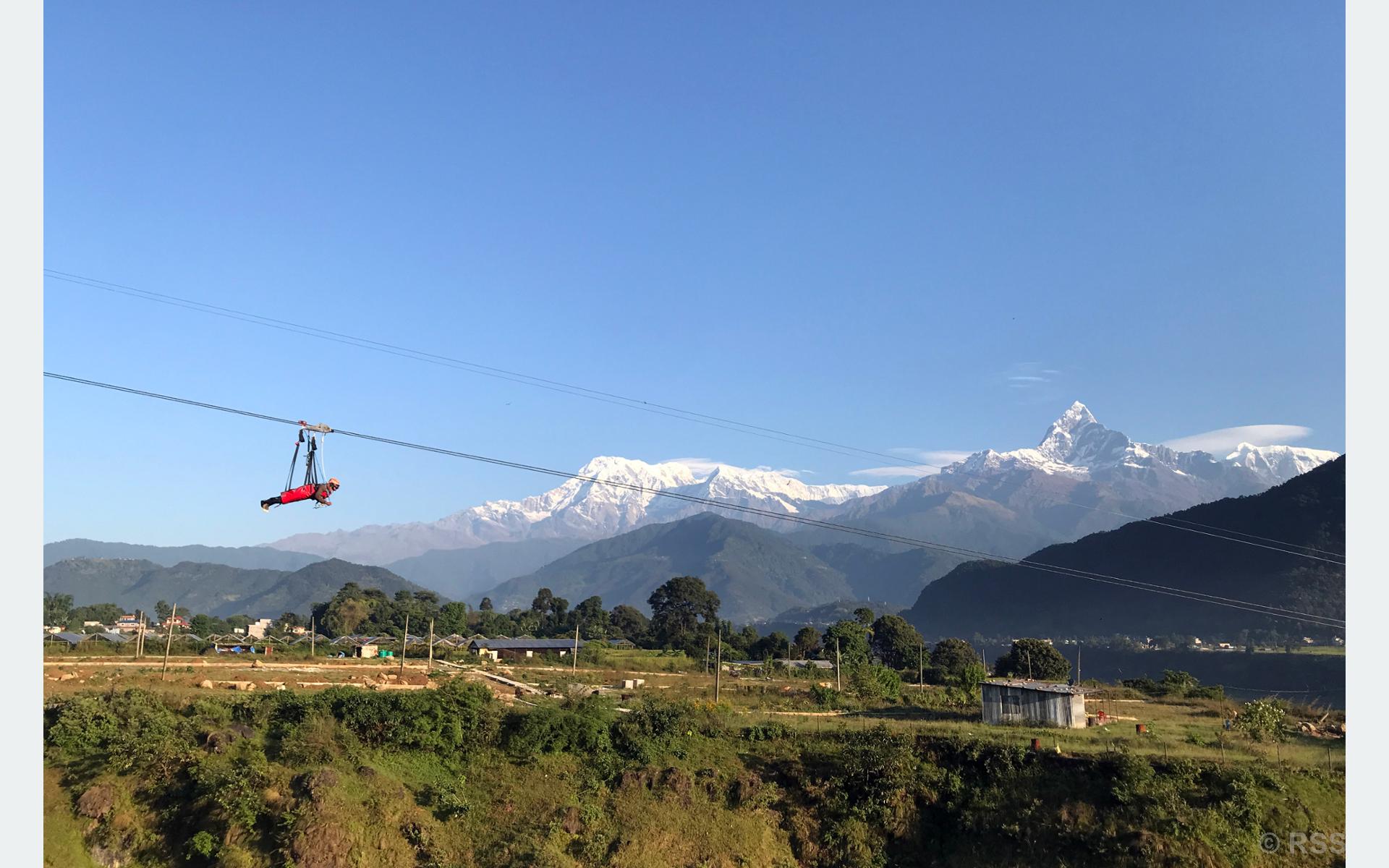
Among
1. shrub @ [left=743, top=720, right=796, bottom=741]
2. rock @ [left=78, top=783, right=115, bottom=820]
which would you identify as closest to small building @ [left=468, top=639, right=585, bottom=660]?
shrub @ [left=743, top=720, right=796, bottom=741]

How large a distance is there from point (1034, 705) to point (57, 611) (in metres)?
152

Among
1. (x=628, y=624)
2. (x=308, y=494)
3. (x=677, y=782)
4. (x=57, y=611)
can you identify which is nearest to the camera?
(x=308, y=494)

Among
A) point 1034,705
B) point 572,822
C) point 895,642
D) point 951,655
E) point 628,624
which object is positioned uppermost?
point 1034,705

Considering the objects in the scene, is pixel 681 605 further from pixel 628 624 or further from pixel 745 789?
pixel 745 789

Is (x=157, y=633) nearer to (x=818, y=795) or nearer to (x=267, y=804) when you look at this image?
(x=267, y=804)

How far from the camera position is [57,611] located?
138 m

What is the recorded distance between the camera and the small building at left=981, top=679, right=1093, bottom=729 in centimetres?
3969

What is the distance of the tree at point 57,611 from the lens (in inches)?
5108

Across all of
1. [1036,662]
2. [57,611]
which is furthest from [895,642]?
[57,611]

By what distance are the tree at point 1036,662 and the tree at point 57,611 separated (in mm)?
126219

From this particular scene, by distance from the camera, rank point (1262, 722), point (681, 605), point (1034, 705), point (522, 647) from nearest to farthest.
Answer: point (1262, 722), point (1034, 705), point (522, 647), point (681, 605)

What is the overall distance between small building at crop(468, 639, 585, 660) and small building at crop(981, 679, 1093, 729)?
56280 mm

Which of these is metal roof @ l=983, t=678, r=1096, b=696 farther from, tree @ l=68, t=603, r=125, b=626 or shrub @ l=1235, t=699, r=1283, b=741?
tree @ l=68, t=603, r=125, b=626

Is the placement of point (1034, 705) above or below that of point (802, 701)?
above
